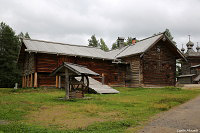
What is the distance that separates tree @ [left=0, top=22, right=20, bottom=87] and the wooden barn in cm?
1025

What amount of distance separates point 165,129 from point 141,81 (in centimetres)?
1991

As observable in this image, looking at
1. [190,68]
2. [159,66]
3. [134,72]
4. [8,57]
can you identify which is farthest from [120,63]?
[190,68]

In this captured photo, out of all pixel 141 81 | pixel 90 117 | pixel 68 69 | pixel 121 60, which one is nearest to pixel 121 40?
pixel 121 60

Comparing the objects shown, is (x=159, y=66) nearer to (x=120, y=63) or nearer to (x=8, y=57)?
(x=120, y=63)

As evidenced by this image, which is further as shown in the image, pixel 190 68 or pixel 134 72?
pixel 190 68

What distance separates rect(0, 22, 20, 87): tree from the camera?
125 ft

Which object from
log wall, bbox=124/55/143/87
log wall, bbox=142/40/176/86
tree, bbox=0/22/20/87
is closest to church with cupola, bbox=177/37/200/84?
log wall, bbox=142/40/176/86

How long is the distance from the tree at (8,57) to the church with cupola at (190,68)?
35859mm

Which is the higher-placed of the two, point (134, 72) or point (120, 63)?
point (120, 63)

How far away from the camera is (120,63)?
27.3 meters

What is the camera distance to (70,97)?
43.4 ft

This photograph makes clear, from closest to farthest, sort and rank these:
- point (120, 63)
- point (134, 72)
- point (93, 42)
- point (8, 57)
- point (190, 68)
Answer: point (134, 72) < point (120, 63) < point (8, 57) < point (190, 68) < point (93, 42)

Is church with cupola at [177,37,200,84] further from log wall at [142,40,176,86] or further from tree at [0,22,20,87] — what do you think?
tree at [0,22,20,87]

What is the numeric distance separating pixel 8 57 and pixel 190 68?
1584 inches
